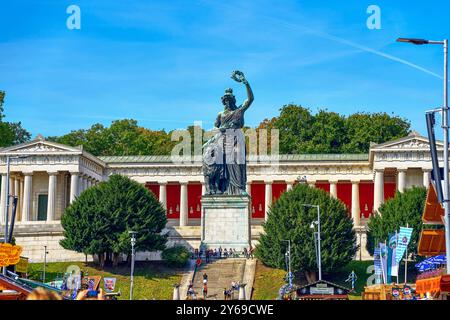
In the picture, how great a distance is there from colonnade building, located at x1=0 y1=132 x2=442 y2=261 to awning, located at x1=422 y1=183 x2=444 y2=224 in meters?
77.0

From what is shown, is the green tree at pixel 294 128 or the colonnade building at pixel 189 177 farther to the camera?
the green tree at pixel 294 128

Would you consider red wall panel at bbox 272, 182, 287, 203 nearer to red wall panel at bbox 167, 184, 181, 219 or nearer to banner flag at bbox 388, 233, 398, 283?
red wall panel at bbox 167, 184, 181, 219

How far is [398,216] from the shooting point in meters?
97.6

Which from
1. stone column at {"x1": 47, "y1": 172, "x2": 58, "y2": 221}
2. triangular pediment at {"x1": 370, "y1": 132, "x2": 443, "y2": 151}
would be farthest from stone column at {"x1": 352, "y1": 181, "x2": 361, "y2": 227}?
stone column at {"x1": 47, "y1": 172, "x2": 58, "y2": 221}

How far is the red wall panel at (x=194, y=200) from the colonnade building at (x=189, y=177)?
145 millimetres

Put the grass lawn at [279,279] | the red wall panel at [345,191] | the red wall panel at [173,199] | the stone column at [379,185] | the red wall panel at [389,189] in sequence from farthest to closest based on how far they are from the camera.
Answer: the red wall panel at [173,199], the red wall panel at [345,191], the red wall panel at [389,189], the stone column at [379,185], the grass lawn at [279,279]

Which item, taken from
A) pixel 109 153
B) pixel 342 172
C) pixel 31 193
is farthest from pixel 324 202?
pixel 109 153

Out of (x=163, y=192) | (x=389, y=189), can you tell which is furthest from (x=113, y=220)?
(x=389, y=189)

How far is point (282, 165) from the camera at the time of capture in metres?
136

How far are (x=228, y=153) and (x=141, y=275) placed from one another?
1547 centimetres

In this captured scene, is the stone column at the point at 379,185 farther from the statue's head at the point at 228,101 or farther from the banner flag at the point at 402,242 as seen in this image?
the banner flag at the point at 402,242

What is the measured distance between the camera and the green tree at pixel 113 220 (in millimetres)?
95375

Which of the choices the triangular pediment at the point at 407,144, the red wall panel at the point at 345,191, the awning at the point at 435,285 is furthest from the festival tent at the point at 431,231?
the red wall panel at the point at 345,191

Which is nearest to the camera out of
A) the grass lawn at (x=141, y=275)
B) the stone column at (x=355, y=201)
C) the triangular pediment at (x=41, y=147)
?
the grass lawn at (x=141, y=275)
